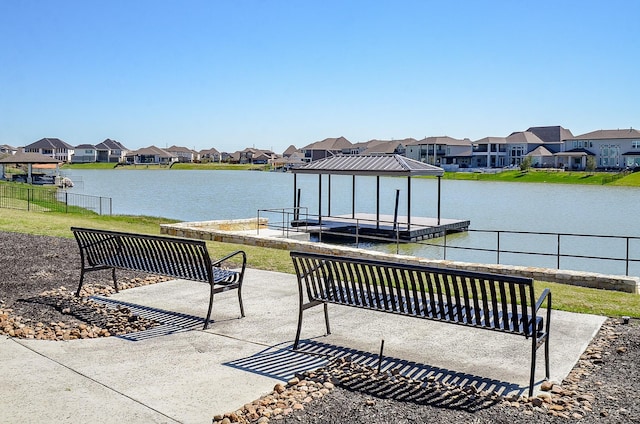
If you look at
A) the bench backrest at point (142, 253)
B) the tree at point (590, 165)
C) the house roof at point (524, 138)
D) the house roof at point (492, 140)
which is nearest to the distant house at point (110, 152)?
the house roof at point (492, 140)

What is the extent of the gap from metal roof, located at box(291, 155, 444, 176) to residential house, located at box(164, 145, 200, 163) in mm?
155621

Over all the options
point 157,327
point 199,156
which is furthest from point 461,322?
point 199,156

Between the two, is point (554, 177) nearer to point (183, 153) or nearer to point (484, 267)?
point (484, 267)

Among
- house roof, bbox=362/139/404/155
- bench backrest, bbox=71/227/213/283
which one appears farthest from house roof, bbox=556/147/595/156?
bench backrest, bbox=71/227/213/283

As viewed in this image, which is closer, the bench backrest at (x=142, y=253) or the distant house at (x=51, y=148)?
the bench backrest at (x=142, y=253)

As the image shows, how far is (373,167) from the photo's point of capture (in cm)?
2722

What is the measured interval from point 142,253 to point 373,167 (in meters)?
19.6

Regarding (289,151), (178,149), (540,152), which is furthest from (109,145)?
(540,152)

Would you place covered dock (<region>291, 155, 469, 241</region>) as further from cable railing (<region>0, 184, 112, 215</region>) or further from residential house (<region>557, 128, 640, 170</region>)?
residential house (<region>557, 128, 640, 170</region>)

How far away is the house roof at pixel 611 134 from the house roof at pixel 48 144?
110538mm

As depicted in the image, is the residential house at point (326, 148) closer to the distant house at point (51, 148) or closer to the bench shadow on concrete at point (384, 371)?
the distant house at point (51, 148)

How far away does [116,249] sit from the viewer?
8680 millimetres

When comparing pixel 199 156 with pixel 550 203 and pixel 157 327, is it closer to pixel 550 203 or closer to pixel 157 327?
pixel 550 203

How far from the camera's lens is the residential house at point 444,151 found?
11819 cm
